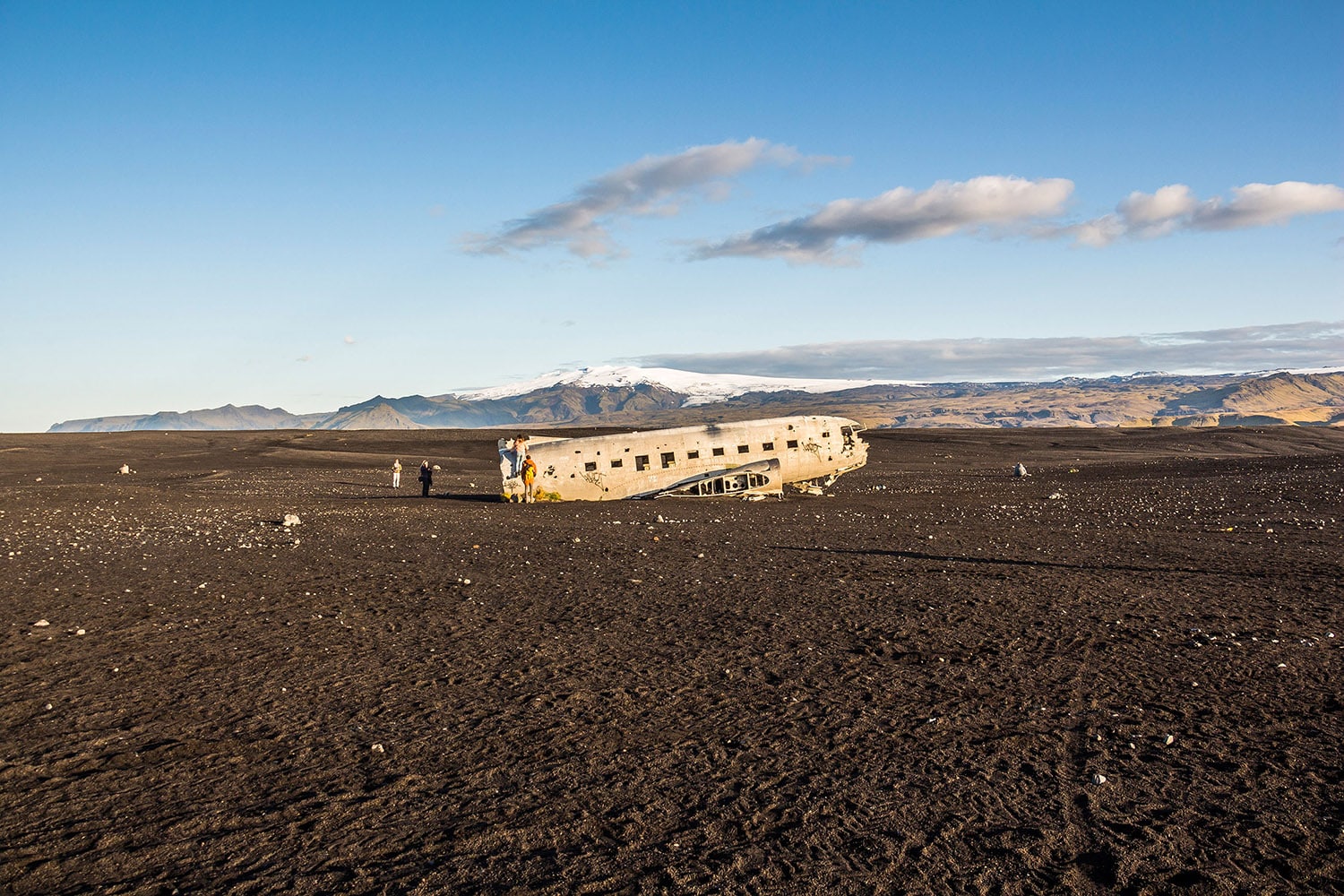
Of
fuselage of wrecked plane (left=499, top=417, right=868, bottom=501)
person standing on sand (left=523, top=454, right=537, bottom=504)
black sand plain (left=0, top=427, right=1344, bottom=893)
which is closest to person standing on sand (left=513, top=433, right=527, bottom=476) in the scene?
fuselage of wrecked plane (left=499, top=417, right=868, bottom=501)

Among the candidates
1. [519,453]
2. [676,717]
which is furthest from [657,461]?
[676,717]

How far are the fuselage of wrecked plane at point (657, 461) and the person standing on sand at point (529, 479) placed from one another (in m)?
0.22

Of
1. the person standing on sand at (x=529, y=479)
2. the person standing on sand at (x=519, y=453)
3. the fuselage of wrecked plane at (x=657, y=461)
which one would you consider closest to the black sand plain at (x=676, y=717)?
the person standing on sand at (x=529, y=479)

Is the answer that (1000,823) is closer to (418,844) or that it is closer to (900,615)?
(418,844)

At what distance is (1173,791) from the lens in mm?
7262

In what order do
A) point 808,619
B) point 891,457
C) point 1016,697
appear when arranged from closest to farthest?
point 1016,697 → point 808,619 → point 891,457

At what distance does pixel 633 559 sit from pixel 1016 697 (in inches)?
445

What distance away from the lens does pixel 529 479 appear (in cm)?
3509

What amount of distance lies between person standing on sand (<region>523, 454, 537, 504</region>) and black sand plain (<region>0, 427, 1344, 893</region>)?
12877 millimetres

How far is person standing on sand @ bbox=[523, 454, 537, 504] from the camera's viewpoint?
3506cm

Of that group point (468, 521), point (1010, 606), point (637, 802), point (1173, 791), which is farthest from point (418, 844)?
point (468, 521)

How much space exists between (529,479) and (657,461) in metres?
5.45

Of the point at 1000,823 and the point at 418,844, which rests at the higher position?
the point at 418,844

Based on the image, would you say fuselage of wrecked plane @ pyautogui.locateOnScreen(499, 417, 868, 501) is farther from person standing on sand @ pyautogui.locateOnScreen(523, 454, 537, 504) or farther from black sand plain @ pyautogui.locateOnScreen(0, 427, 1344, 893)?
black sand plain @ pyautogui.locateOnScreen(0, 427, 1344, 893)
